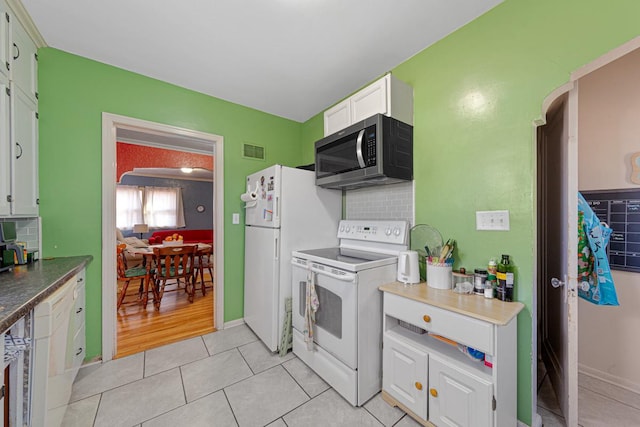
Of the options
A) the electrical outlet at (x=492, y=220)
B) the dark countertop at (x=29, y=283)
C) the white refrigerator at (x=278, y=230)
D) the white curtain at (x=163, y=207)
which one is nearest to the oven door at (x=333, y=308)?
the white refrigerator at (x=278, y=230)

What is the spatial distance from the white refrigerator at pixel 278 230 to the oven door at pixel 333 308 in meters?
0.21

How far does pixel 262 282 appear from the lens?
2.31m

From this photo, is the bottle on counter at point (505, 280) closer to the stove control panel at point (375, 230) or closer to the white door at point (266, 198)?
the stove control panel at point (375, 230)

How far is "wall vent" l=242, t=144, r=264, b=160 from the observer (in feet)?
9.21

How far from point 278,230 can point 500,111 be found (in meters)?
1.78

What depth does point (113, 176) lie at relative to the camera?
2117 mm

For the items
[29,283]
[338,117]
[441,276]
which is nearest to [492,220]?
[441,276]

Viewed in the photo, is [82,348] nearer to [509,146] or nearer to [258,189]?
[258,189]

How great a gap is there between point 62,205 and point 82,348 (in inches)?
44.5

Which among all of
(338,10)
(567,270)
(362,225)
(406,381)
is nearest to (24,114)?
(338,10)

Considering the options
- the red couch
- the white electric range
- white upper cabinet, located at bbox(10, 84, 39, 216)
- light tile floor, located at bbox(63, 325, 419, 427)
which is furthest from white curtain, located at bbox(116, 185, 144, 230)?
the white electric range

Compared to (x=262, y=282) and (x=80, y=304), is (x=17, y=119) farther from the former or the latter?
(x=262, y=282)

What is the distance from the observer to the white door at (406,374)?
1.36 metres

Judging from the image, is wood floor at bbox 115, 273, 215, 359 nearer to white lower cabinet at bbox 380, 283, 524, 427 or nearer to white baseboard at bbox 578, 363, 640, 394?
white lower cabinet at bbox 380, 283, 524, 427
